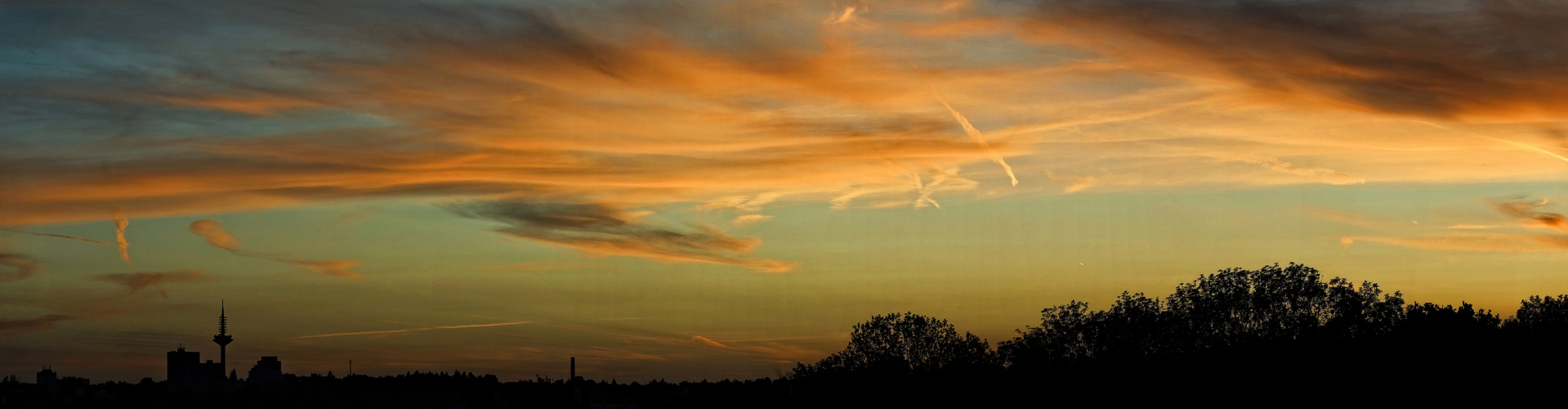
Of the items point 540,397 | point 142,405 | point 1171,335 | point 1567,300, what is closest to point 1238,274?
point 1171,335

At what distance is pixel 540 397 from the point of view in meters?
196

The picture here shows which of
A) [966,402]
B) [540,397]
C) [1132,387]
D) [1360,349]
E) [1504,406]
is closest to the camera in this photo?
[1504,406]

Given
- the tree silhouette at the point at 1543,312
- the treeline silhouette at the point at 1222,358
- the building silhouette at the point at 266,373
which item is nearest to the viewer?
the treeline silhouette at the point at 1222,358

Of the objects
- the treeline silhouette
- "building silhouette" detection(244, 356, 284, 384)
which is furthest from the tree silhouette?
"building silhouette" detection(244, 356, 284, 384)

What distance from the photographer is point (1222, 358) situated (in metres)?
88.3

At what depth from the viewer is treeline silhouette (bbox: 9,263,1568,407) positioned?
7131 cm

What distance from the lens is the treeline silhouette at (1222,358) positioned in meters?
71.3

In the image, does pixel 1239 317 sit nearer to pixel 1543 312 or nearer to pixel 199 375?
pixel 1543 312

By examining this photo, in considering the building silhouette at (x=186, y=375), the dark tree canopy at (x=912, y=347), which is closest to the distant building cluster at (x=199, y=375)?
the building silhouette at (x=186, y=375)

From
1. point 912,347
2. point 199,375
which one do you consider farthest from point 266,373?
point 912,347

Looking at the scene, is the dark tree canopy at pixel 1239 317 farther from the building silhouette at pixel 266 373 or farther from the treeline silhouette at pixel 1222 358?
the building silhouette at pixel 266 373

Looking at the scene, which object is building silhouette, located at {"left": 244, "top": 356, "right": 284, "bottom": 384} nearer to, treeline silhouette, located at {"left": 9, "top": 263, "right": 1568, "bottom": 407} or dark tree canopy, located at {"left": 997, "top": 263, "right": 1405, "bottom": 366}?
treeline silhouette, located at {"left": 9, "top": 263, "right": 1568, "bottom": 407}

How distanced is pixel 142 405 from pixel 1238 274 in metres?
152

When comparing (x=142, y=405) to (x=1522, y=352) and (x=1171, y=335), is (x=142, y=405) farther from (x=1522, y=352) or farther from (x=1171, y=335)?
(x=1522, y=352)
